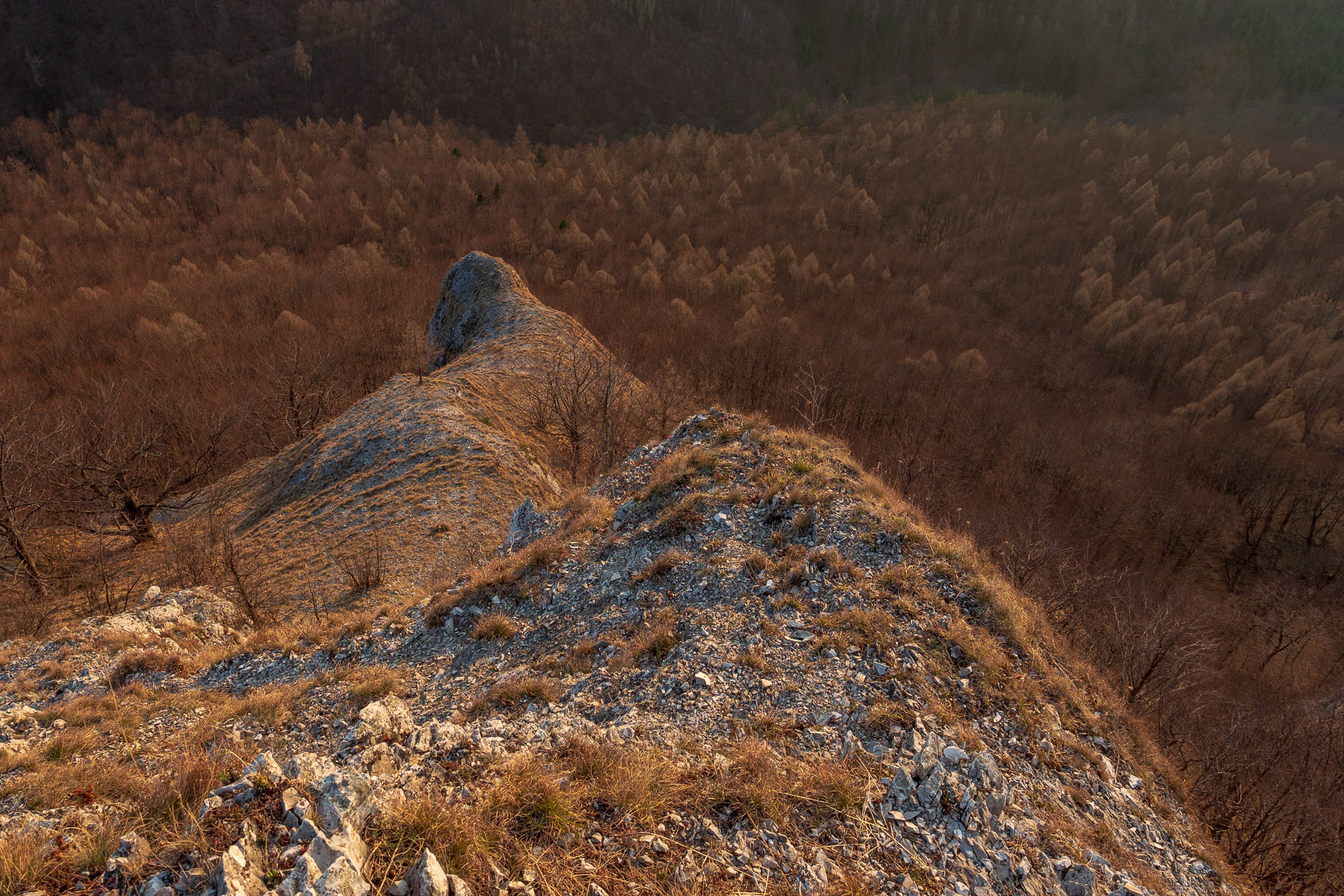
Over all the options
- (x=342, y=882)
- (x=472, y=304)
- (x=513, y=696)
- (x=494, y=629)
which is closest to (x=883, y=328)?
(x=472, y=304)

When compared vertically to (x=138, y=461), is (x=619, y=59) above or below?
above

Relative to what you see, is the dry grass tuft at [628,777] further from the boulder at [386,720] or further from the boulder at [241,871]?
the boulder at [241,871]

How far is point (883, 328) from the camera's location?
133 feet

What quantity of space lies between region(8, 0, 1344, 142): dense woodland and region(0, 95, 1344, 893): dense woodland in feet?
27.6

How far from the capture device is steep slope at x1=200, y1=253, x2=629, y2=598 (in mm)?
12812

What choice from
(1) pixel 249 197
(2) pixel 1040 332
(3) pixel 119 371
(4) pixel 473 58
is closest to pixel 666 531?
(3) pixel 119 371

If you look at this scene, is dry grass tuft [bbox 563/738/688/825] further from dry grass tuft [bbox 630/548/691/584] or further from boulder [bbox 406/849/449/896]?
dry grass tuft [bbox 630/548/691/584]

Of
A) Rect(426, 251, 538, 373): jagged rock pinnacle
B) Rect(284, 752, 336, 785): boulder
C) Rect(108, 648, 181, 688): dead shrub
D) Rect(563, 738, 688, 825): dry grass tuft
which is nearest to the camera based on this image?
Rect(284, 752, 336, 785): boulder

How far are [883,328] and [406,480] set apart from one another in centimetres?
3512

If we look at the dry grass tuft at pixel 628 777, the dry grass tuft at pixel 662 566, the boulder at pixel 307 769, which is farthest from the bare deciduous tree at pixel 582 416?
the boulder at pixel 307 769

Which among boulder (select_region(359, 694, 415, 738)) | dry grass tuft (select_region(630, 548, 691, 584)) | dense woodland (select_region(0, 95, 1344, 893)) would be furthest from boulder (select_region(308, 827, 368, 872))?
dense woodland (select_region(0, 95, 1344, 893))

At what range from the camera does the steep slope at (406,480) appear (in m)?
12.8

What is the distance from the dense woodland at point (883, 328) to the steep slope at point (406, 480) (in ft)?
12.1

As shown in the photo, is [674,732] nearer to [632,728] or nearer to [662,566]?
[632,728]
